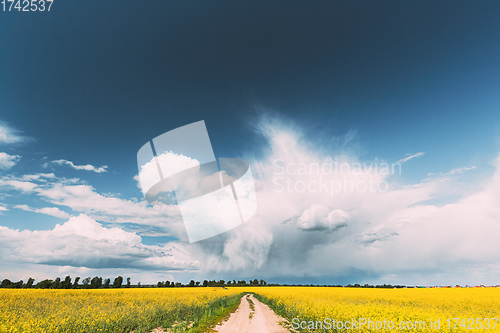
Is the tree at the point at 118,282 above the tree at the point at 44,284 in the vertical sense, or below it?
below

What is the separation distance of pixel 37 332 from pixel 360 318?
16.0 m

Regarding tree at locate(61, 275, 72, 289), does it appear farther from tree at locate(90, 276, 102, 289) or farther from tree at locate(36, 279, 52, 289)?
tree at locate(90, 276, 102, 289)

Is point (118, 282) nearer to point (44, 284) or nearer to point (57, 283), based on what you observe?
point (57, 283)

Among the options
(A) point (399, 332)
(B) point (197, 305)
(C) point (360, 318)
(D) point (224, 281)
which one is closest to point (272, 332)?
(C) point (360, 318)

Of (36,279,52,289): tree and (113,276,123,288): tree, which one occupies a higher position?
(36,279,52,289): tree

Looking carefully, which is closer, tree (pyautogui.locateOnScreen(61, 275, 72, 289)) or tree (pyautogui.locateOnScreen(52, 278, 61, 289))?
tree (pyautogui.locateOnScreen(52, 278, 61, 289))

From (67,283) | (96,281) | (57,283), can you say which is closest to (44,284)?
(57,283)

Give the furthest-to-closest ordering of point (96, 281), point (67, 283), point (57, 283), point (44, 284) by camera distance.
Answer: point (96, 281) → point (67, 283) → point (57, 283) → point (44, 284)

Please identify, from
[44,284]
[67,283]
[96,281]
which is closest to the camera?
[44,284]

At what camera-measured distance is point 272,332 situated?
43.5 feet

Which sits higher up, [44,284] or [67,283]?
[44,284]

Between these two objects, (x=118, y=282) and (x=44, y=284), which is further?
(x=118, y=282)

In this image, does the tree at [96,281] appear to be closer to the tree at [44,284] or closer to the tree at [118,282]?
the tree at [118,282]

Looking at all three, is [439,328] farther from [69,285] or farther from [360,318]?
[69,285]
